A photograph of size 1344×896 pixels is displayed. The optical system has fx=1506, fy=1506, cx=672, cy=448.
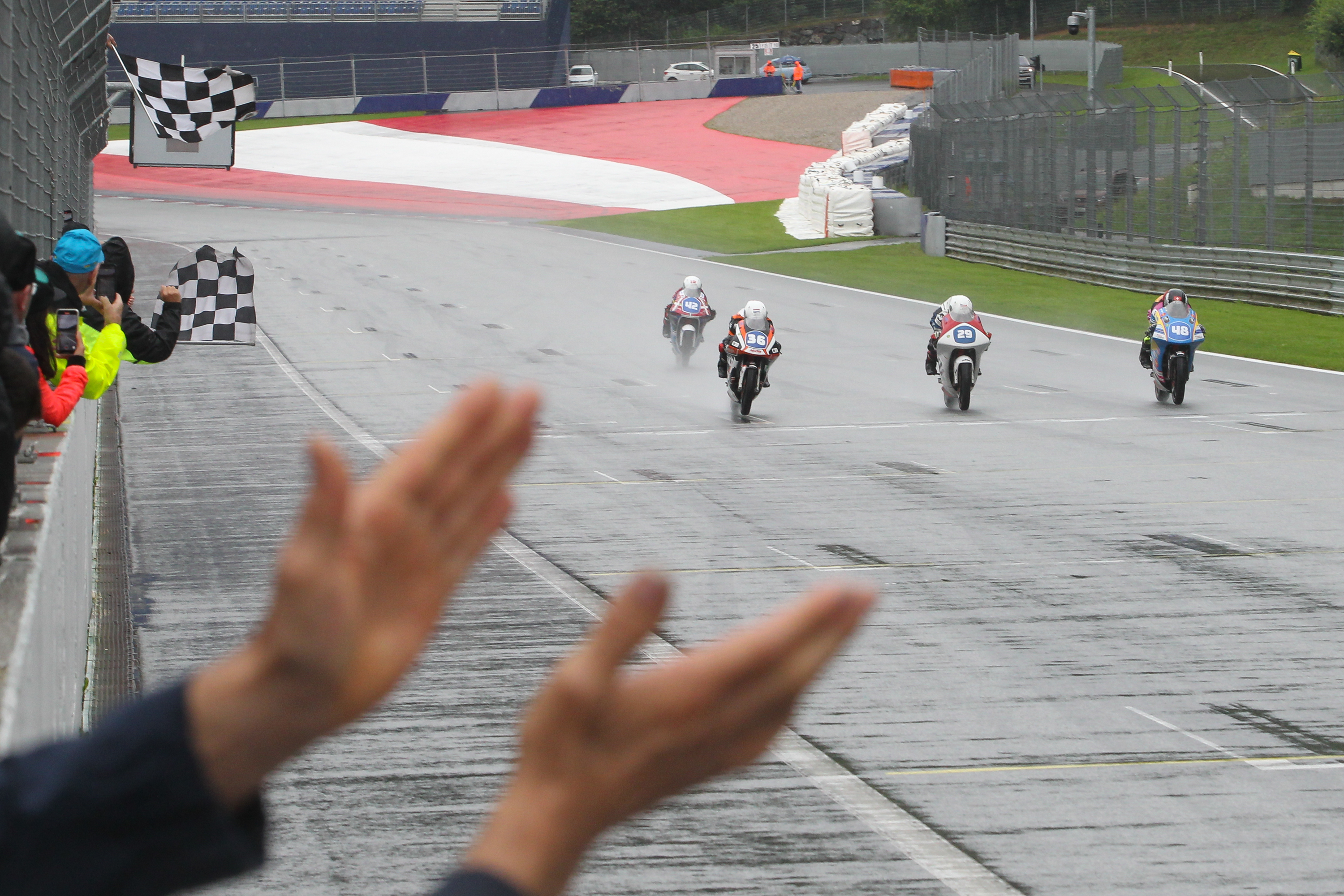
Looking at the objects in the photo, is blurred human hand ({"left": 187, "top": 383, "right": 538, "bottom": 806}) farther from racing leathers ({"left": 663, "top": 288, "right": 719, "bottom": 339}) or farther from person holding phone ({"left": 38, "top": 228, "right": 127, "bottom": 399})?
racing leathers ({"left": 663, "top": 288, "right": 719, "bottom": 339})

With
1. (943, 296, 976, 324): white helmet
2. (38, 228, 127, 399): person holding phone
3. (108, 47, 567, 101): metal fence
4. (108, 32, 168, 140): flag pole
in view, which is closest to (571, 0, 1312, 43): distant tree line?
(108, 47, 567, 101): metal fence

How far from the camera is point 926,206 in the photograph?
39000mm

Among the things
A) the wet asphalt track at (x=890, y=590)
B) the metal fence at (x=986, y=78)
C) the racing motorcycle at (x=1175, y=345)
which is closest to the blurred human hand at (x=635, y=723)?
the wet asphalt track at (x=890, y=590)

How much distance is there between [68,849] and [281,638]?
0.80 feet

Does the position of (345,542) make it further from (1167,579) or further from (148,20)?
(148,20)

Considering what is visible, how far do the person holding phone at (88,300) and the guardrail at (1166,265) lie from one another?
19.7 m

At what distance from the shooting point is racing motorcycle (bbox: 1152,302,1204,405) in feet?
50.9

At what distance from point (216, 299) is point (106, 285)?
3.88m

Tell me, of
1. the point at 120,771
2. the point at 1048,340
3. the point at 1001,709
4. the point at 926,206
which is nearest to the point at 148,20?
the point at 926,206

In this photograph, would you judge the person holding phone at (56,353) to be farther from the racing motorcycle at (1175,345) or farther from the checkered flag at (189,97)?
the racing motorcycle at (1175,345)

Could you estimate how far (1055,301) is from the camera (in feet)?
88.0

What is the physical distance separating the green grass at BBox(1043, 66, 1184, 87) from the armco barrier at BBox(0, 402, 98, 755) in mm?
63012

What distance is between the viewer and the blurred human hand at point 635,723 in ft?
3.77

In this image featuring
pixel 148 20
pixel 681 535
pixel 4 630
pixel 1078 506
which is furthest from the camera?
pixel 148 20
